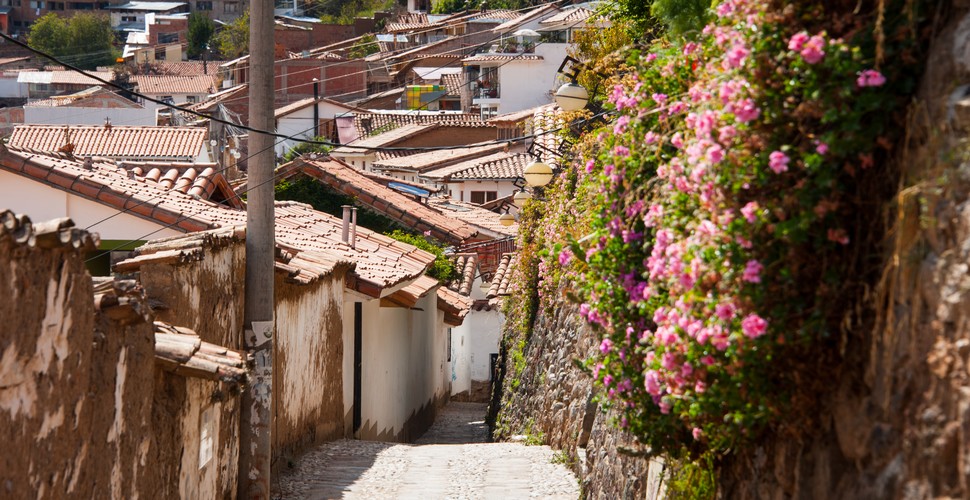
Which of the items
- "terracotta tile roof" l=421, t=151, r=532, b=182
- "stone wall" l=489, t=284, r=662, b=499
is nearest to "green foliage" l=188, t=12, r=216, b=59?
"terracotta tile roof" l=421, t=151, r=532, b=182

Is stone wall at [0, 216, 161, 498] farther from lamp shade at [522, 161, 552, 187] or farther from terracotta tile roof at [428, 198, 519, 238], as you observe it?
terracotta tile roof at [428, 198, 519, 238]

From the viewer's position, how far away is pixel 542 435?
55.6 ft

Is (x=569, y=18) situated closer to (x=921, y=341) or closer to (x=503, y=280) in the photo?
(x=503, y=280)

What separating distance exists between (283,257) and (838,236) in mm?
10160

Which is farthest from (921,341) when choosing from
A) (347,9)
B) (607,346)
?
(347,9)

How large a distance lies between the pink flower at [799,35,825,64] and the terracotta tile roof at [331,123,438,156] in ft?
149

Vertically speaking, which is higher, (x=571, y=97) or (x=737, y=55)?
(x=737, y=55)

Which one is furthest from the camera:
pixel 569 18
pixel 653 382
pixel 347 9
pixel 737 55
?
pixel 347 9

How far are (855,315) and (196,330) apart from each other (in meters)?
6.48

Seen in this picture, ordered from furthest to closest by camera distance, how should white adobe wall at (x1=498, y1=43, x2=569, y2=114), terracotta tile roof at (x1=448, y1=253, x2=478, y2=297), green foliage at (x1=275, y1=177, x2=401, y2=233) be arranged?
white adobe wall at (x1=498, y1=43, x2=569, y2=114), terracotta tile roof at (x1=448, y1=253, x2=478, y2=297), green foliage at (x1=275, y1=177, x2=401, y2=233)

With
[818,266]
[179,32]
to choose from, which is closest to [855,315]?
[818,266]

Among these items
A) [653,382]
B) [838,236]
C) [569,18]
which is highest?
[838,236]

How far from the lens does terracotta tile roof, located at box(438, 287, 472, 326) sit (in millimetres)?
28203

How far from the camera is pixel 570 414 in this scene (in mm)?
14625
